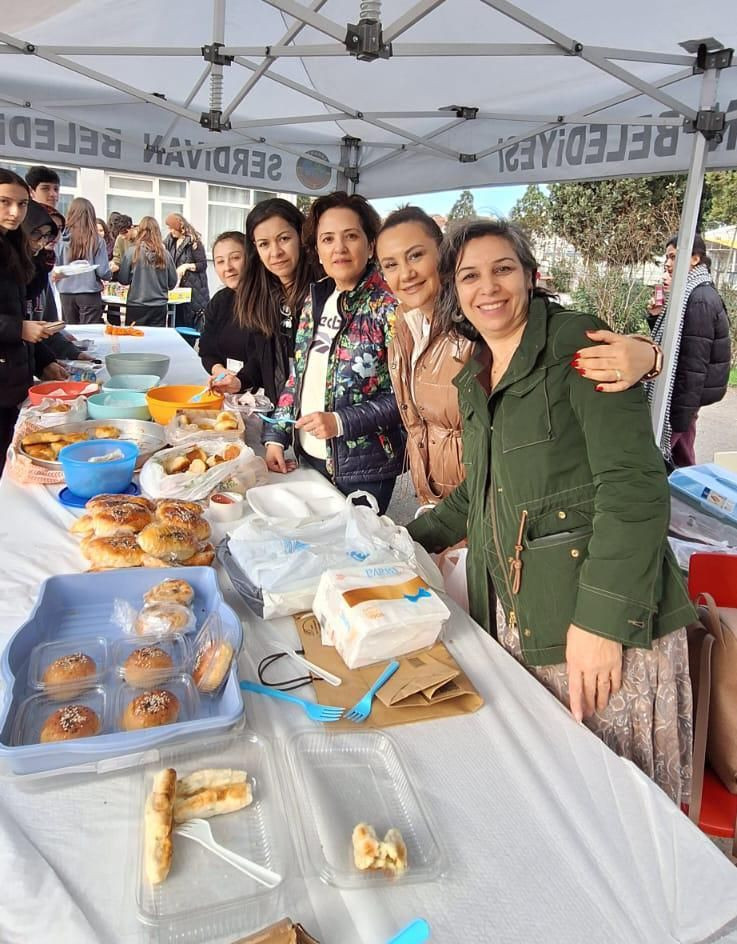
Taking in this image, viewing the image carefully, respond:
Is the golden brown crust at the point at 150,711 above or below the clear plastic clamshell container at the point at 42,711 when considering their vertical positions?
above

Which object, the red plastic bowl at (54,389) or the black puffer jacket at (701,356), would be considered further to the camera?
the black puffer jacket at (701,356)

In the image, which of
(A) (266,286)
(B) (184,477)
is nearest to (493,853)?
(B) (184,477)

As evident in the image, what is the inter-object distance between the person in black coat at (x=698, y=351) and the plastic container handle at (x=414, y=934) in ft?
14.6

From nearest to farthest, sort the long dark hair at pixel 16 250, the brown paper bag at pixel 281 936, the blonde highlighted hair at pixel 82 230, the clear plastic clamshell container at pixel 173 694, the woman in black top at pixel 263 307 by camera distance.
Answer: the brown paper bag at pixel 281 936 → the clear plastic clamshell container at pixel 173 694 → the woman in black top at pixel 263 307 → the long dark hair at pixel 16 250 → the blonde highlighted hair at pixel 82 230

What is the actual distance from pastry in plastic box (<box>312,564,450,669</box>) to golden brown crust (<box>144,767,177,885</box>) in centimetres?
41

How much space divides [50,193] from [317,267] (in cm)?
297

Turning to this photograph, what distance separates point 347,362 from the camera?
94.7 inches

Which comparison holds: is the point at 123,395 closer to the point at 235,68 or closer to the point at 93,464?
the point at 93,464

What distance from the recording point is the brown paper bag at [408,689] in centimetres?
108

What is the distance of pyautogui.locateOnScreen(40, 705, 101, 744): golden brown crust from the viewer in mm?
914

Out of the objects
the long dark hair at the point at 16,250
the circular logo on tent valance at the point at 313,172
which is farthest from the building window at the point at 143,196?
the long dark hair at the point at 16,250

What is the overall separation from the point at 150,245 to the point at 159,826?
7.94 metres

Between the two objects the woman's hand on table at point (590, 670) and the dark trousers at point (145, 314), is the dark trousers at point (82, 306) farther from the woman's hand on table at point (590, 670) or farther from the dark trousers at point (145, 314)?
the woman's hand on table at point (590, 670)

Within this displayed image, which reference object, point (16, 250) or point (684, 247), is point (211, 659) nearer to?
point (16, 250)
